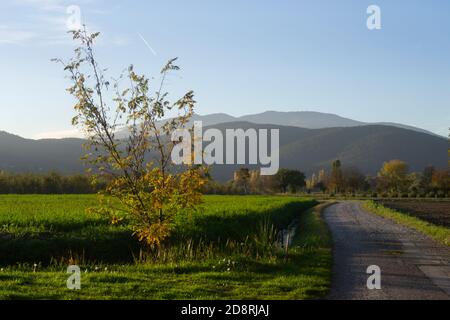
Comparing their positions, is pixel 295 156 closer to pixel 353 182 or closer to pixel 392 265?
pixel 353 182

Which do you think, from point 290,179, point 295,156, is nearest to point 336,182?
point 290,179

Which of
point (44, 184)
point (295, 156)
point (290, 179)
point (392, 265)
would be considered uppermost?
point (295, 156)

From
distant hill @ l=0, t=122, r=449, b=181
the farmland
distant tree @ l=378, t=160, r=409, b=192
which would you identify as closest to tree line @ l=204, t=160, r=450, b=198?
distant tree @ l=378, t=160, r=409, b=192

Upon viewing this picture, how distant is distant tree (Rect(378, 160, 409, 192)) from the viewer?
436ft

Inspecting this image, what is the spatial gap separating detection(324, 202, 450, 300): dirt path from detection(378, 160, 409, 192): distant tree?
107 m

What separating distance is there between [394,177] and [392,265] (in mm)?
123644

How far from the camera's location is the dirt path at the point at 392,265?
41.1ft

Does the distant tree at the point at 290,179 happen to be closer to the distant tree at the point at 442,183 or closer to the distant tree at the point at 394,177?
the distant tree at the point at 394,177

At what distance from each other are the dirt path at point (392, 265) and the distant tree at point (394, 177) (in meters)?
107

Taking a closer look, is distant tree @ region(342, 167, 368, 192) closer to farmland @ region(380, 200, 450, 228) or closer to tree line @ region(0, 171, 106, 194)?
farmland @ region(380, 200, 450, 228)

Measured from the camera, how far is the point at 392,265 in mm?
16922
